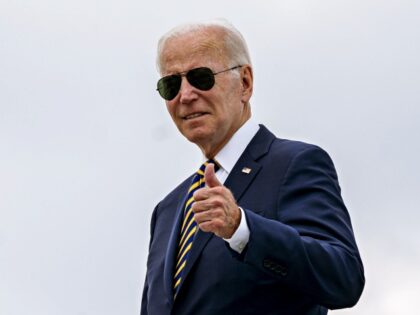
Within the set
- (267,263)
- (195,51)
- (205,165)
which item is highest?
(195,51)

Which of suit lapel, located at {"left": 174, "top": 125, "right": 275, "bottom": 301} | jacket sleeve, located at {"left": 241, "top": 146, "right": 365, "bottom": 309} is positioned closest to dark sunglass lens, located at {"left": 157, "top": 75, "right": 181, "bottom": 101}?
suit lapel, located at {"left": 174, "top": 125, "right": 275, "bottom": 301}

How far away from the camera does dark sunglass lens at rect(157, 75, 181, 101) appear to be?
7473 millimetres

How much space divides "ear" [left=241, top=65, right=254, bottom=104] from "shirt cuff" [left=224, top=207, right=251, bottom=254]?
1.83 metres

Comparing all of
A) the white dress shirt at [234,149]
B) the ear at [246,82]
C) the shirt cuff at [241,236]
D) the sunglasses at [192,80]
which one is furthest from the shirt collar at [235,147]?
the shirt cuff at [241,236]

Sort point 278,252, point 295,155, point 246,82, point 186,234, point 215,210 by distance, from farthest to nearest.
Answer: point 246,82, point 186,234, point 295,155, point 278,252, point 215,210

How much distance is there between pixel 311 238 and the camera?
6.34m

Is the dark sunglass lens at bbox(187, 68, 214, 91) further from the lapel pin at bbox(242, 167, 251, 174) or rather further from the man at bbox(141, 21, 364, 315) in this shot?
the lapel pin at bbox(242, 167, 251, 174)

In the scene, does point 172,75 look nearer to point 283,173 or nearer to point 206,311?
point 283,173

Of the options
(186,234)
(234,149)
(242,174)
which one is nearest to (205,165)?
(234,149)

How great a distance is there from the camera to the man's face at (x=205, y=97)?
739 centimetres

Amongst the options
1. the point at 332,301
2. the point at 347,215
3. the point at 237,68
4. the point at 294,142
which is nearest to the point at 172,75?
the point at 237,68

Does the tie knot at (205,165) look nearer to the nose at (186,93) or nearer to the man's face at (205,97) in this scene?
the man's face at (205,97)

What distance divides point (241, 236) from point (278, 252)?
260 millimetres

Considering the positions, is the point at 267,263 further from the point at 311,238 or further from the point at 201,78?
the point at 201,78
